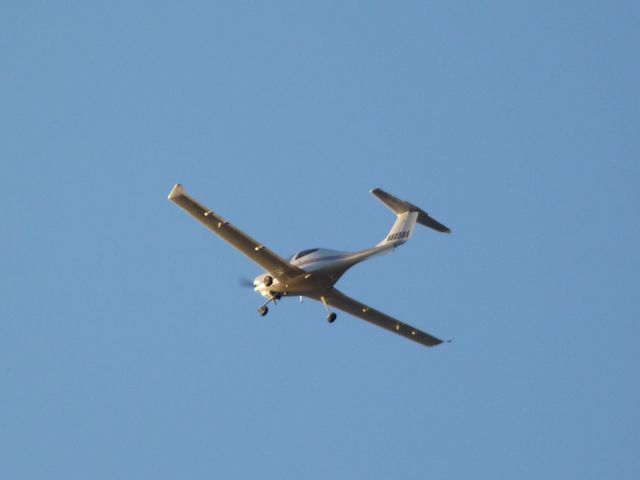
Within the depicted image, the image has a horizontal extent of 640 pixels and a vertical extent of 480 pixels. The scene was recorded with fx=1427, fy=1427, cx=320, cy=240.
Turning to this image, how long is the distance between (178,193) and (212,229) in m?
1.97

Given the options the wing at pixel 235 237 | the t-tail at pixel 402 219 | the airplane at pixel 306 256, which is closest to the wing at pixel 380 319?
the airplane at pixel 306 256

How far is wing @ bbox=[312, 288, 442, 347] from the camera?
54.5 m

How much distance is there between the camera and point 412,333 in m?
56.4

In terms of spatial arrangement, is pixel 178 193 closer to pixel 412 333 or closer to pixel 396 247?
pixel 396 247

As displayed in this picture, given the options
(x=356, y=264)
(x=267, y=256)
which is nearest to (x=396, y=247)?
(x=356, y=264)

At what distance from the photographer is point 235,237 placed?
50.7 m

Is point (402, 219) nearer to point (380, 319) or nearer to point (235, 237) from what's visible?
point (235, 237)

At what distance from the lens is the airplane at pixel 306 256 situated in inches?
1957

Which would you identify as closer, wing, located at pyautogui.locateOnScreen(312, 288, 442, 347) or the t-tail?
the t-tail

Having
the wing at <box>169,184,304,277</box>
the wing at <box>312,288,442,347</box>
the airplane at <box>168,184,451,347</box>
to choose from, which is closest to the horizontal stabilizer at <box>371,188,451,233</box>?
the airplane at <box>168,184,451,347</box>

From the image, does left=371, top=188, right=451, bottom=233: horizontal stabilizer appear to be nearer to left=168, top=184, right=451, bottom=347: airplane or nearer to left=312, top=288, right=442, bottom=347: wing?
left=168, top=184, right=451, bottom=347: airplane

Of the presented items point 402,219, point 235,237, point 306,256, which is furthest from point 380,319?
point 235,237

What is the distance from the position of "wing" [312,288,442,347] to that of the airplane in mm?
496

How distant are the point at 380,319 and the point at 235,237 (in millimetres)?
8166
